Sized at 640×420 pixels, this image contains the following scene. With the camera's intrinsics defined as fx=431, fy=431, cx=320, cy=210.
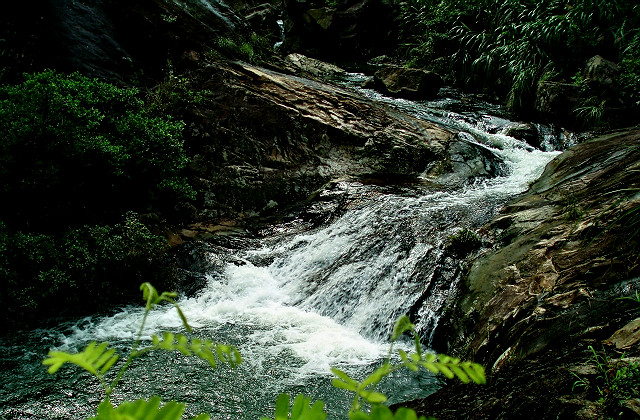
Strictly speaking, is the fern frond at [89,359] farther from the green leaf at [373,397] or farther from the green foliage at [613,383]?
the green foliage at [613,383]

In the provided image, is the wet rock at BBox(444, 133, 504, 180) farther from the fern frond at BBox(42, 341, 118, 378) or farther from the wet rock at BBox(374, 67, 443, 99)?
the fern frond at BBox(42, 341, 118, 378)

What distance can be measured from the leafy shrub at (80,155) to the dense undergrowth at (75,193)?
0.01m

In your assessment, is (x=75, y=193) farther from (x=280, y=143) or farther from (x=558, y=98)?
(x=558, y=98)

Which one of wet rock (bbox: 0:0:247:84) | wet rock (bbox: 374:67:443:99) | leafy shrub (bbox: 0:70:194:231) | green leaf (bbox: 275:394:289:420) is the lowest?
leafy shrub (bbox: 0:70:194:231)

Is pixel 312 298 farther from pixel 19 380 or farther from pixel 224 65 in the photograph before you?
pixel 224 65

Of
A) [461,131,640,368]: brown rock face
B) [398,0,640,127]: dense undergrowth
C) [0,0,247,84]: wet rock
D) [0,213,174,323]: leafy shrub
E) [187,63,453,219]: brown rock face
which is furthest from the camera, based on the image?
[398,0,640,127]: dense undergrowth

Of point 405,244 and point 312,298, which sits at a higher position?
point 405,244

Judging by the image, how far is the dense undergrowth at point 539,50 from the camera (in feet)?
Answer: 29.5

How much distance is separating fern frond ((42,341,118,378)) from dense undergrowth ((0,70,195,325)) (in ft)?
16.2

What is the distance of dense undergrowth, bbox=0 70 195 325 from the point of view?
5.00 m

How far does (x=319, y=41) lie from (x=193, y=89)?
12470 mm

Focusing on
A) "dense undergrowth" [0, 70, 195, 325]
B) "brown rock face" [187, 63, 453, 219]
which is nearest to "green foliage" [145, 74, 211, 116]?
"brown rock face" [187, 63, 453, 219]

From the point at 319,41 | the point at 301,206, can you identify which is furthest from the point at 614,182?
the point at 319,41

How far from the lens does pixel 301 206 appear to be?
24.4 feet
